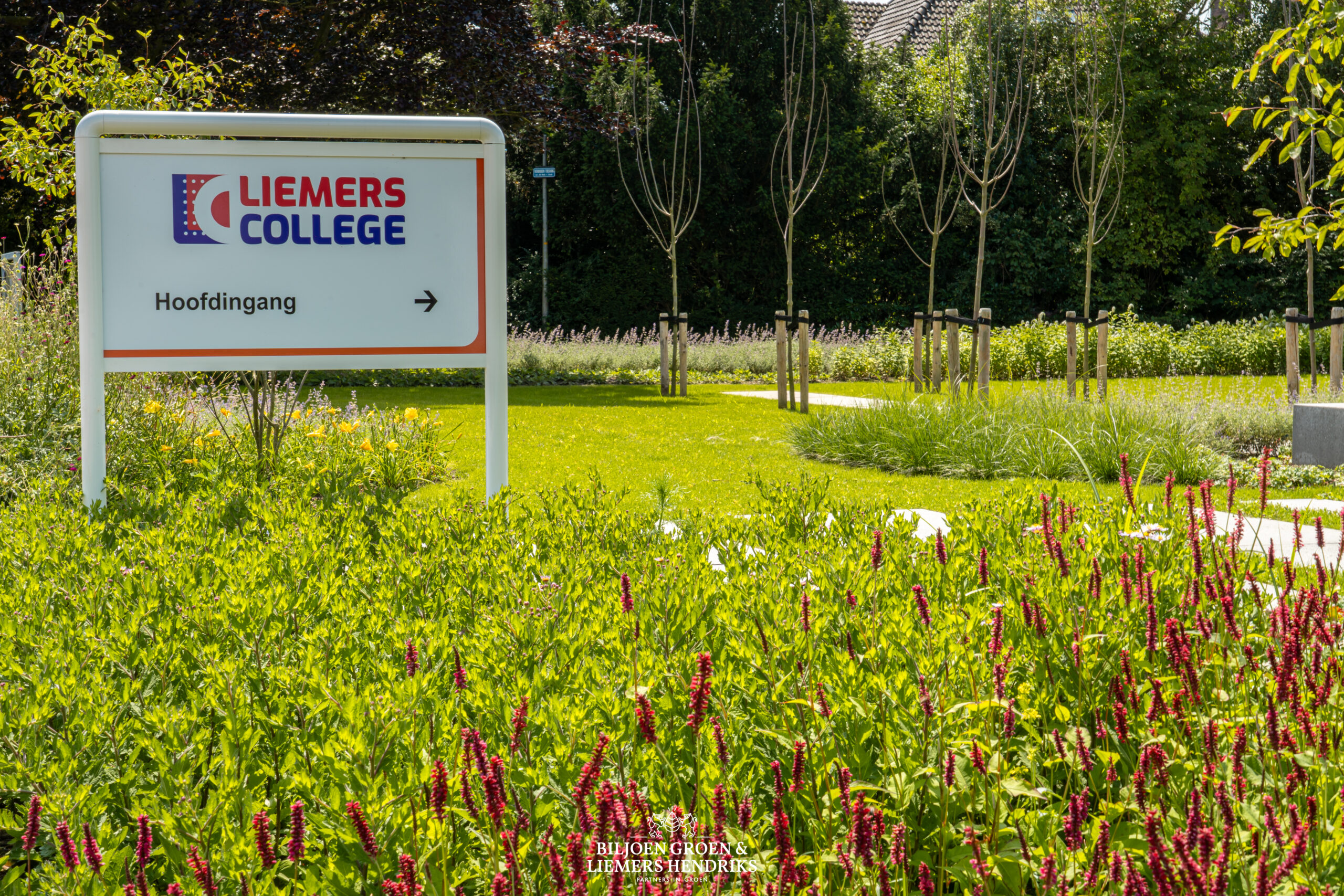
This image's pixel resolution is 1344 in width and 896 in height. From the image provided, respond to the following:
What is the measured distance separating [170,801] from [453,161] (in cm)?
316

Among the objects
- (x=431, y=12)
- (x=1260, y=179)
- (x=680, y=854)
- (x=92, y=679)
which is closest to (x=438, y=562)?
(x=92, y=679)

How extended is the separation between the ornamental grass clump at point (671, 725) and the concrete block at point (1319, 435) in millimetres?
6688

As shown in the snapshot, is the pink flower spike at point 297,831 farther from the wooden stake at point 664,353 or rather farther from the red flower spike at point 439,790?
the wooden stake at point 664,353

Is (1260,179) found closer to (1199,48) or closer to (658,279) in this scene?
(1199,48)

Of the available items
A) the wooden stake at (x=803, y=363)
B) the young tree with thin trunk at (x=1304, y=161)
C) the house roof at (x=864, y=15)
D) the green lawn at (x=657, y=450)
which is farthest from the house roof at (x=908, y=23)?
the wooden stake at (x=803, y=363)

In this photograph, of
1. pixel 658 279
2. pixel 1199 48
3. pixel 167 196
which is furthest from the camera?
pixel 1199 48

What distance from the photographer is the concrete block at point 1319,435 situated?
8.61 metres

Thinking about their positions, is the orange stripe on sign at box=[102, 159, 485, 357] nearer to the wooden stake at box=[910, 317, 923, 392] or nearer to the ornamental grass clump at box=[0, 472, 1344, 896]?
the ornamental grass clump at box=[0, 472, 1344, 896]

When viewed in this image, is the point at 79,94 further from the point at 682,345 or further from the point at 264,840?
the point at 682,345

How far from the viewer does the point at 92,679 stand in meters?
2.01

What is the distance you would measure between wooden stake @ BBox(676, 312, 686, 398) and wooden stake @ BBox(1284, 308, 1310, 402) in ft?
25.1

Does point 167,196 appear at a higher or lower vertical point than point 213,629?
higher

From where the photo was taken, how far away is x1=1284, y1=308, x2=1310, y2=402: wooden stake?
12.0m

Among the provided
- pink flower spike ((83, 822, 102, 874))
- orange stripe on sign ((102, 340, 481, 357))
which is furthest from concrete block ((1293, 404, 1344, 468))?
pink flower spike ((83, 822, 102, 874))
